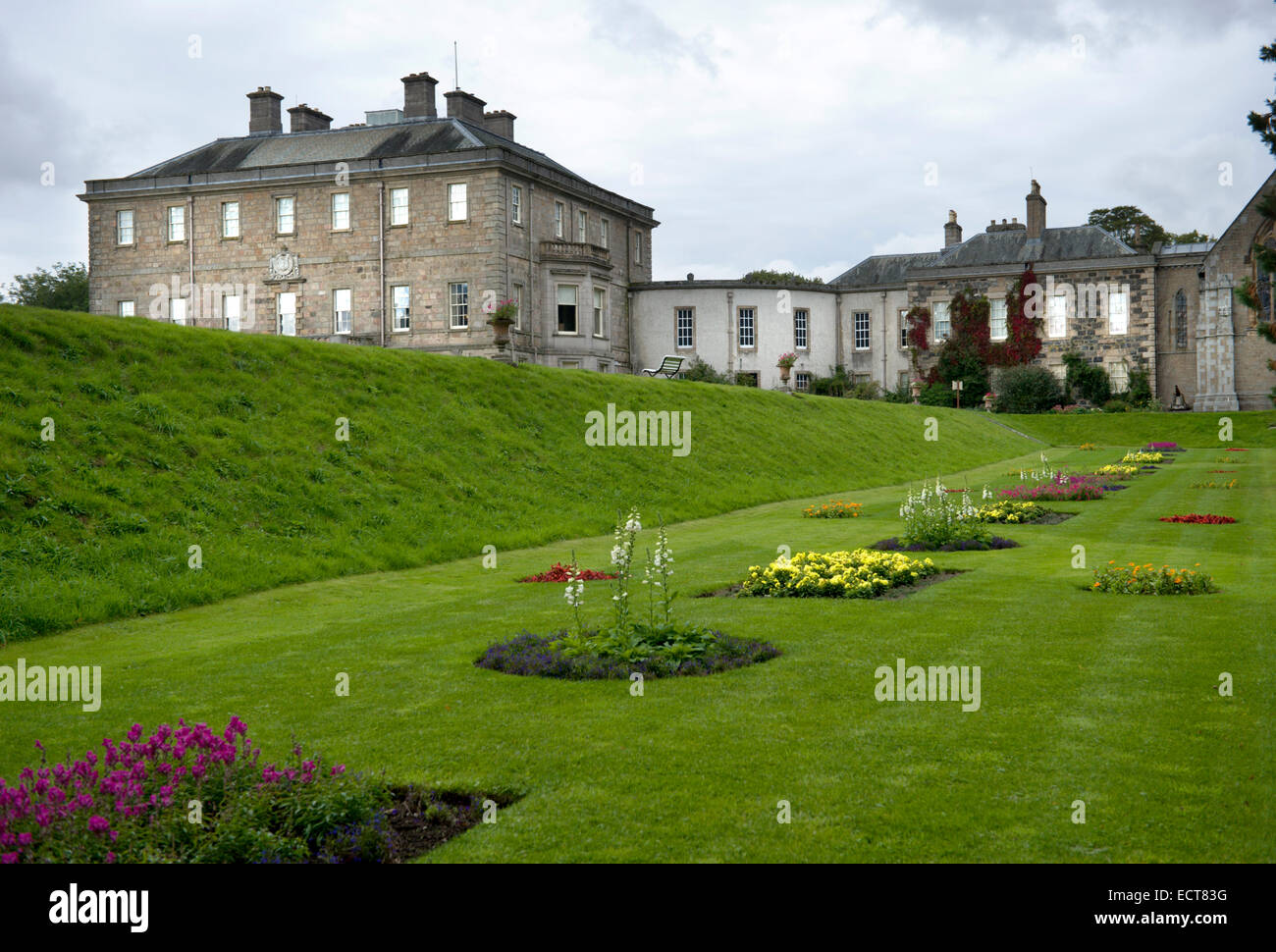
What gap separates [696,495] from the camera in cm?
2814

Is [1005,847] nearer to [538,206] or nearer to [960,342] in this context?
[538,206]

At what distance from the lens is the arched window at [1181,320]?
61.2 metres

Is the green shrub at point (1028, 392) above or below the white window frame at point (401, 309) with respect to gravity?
below

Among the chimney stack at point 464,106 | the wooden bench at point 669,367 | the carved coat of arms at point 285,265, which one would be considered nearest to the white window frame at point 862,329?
the wooden bench at point 669,367

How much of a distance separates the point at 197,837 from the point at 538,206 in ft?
157

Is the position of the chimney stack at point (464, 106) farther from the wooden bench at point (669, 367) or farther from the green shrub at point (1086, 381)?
the green shrub at point (1086, 381)

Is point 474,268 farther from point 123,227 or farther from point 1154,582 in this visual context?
point 1154,582

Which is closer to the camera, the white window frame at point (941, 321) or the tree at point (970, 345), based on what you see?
the tree at point (970, 345)

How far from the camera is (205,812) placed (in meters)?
5.84

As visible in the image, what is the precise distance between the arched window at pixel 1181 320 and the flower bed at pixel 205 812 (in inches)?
2568

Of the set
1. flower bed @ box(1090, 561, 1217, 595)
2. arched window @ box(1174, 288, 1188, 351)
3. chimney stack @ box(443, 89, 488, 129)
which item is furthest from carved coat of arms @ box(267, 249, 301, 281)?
arched window @ box(1174, 288, 1188, 351)

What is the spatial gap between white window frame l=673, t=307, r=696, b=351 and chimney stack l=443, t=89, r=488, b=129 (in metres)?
15.1
